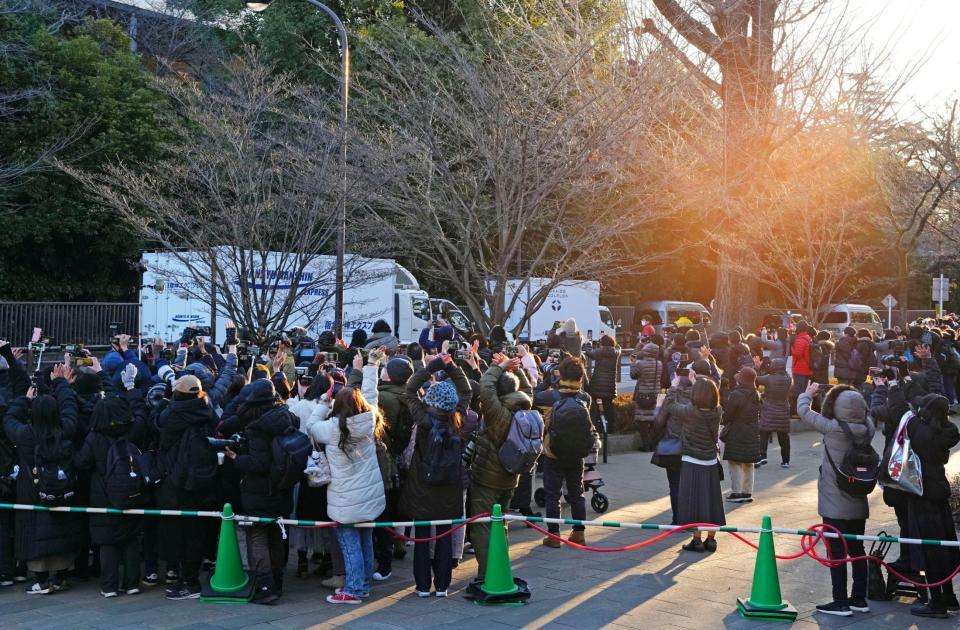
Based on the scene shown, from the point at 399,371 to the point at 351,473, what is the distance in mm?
1049

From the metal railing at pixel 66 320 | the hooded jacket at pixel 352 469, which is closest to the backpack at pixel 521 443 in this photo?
the hooded jacket at pixel 352 469

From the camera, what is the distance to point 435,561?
7266 mm

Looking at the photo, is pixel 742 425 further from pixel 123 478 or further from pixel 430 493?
pixel 123 478

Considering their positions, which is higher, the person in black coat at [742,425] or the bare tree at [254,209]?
the bare tree at [254,209]

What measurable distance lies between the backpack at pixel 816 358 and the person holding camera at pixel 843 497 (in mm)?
10852

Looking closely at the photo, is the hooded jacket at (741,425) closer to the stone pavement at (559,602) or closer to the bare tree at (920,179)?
the stone pavement at (559,602)

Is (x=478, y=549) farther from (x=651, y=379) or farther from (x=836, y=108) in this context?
(x=836, y=108)

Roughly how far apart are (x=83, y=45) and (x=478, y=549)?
84.3ft

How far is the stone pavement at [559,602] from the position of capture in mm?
6527

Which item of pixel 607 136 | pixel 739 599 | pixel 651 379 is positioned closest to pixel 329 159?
pixel 607 136

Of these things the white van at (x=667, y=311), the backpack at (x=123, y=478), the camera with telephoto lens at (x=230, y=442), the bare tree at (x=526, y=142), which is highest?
the bare tree at (x=526, y=142)

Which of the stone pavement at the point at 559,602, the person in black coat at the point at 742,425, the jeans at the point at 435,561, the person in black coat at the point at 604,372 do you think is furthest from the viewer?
the person in black coat at the point at 604,372

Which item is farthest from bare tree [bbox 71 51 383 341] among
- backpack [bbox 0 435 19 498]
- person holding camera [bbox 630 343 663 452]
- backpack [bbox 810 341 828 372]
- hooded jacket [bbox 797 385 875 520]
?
hooded jacket [bbox 797 385 875 520]

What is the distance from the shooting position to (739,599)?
6.88m
